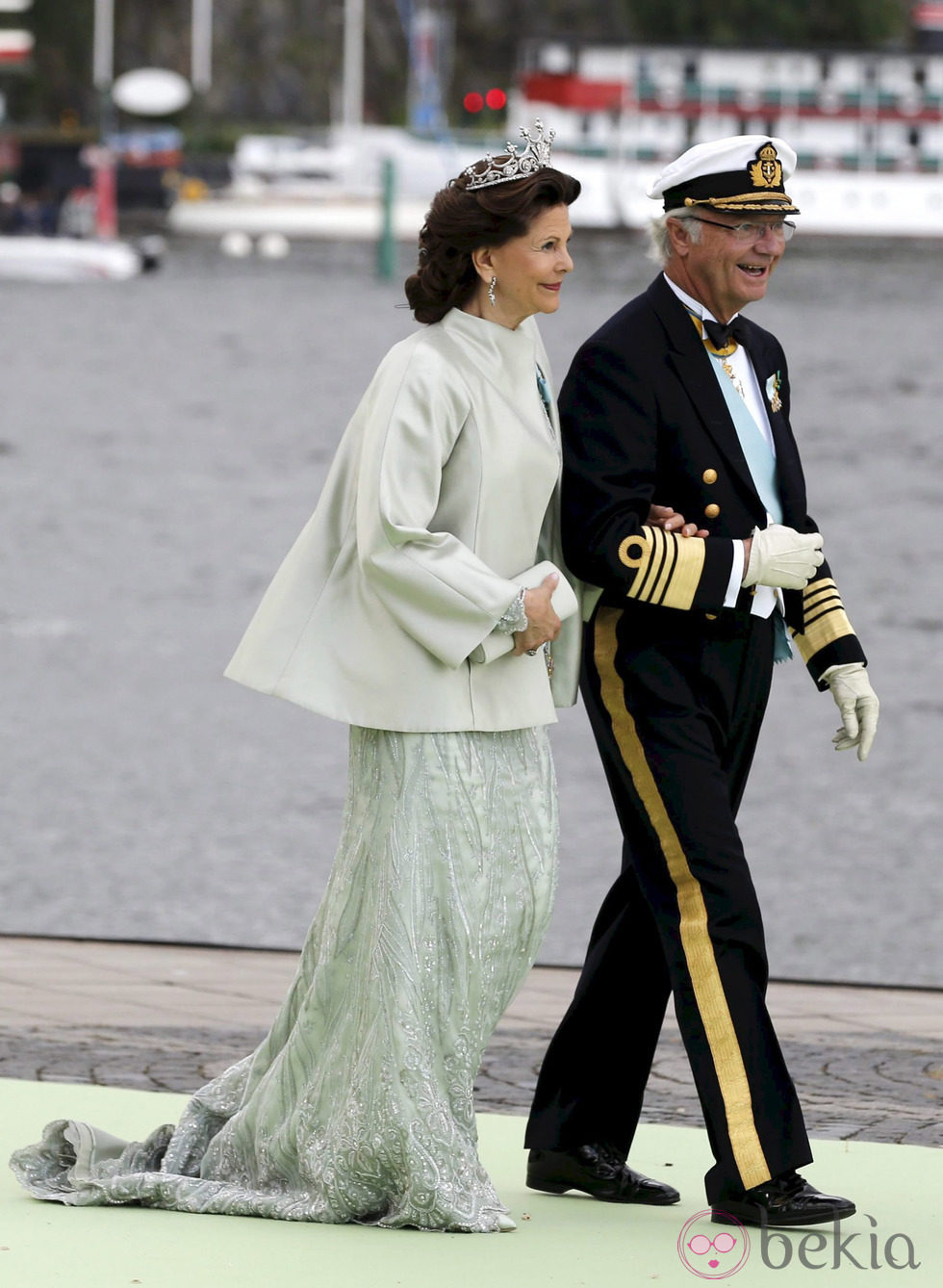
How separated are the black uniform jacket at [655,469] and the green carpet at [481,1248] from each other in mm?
899

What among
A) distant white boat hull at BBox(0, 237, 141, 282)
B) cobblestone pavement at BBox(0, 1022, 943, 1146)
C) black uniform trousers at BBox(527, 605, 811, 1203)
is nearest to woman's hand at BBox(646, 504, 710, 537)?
black uniform trousers at BBox(527, 605, 811, 1203)

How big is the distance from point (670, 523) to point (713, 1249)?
107 centimetres

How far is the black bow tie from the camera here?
12.2 ft

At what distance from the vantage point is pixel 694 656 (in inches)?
144

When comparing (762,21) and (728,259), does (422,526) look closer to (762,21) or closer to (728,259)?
(728,259)

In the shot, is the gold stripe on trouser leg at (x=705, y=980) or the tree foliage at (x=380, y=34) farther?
the tree foliage at (x=380, y=34)

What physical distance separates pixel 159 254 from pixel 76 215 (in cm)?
604

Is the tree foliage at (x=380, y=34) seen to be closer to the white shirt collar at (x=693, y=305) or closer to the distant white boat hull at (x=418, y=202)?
the distant white boat hull at (x=418, y=202)

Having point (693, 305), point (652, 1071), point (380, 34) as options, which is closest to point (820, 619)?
point (693, 305)

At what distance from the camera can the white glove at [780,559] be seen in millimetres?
3611

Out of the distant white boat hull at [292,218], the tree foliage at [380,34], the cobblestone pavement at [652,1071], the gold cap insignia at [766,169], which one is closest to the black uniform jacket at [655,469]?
the gold cap insignia at [766,169]

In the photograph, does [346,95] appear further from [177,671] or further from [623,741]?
[623,741]

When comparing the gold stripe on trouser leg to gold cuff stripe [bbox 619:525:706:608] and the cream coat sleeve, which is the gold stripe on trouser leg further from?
the cream coat sleeve

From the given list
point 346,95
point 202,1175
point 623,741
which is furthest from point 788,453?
point 346,95
